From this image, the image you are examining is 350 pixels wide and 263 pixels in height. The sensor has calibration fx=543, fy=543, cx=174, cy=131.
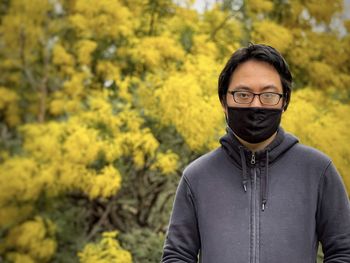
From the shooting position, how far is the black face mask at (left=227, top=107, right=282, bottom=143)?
144cm

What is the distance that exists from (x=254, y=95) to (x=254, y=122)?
7 cm

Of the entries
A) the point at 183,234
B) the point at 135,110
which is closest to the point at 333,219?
the point at 183,234

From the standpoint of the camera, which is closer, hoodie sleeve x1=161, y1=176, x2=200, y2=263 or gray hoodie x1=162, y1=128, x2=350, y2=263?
gray hoodie x1=162, y1=128, x2=350, y2=263

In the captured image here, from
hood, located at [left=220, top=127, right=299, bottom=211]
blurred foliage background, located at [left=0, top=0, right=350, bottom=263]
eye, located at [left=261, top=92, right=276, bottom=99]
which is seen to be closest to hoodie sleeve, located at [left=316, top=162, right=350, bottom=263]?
hood, located at [left=220, top=127, right=299, bottom=211]

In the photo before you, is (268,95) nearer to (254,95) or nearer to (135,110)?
(254,95)

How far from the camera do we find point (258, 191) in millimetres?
1405

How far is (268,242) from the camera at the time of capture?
53.4 inches

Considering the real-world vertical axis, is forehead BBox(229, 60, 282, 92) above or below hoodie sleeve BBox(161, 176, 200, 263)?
above

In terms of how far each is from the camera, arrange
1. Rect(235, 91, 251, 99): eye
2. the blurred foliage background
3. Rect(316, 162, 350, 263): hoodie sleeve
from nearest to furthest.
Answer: Rect(316, 162, 350, 263): hoodie sleeve, Rect(235, 91, 251, 99): eye, the blurred foliage background

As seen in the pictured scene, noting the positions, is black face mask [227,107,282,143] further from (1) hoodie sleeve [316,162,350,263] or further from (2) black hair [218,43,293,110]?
(1) hoodie sleeve [316,162,350,263]

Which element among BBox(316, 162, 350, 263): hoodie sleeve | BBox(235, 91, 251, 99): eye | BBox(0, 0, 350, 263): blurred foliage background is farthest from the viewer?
BBox(0, 0, 350, 263): blurred foliage background

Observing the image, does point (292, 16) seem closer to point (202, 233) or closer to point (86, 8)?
point (86, 8)

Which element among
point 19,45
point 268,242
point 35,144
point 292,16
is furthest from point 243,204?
point 19,45

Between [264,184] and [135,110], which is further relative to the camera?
[135,110]
